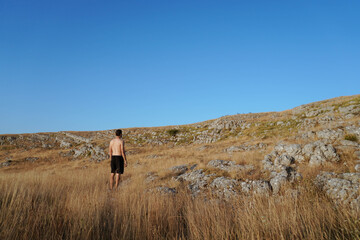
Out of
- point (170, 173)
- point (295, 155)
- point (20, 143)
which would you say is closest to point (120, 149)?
point (170, 173)

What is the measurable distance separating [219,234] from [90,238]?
200cm

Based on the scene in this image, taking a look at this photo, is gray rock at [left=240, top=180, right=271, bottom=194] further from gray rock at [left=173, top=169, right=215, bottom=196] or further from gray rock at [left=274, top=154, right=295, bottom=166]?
gray rock at [left=274, top=154, right=295, bottom=166]

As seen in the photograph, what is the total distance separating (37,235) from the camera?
291cm

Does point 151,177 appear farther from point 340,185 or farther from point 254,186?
point 340,185

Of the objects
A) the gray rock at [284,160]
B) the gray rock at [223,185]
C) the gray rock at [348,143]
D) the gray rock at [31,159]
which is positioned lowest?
the gray rock at [31,159]

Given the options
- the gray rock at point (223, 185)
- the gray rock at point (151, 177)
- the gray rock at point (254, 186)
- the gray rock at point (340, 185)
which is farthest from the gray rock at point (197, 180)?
the gray rock at point (340, 185)

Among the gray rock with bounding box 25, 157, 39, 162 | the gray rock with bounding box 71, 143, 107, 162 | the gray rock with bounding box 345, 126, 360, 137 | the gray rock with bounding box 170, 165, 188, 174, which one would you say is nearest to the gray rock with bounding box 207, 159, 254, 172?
the gray rock with bounding box 170, 165, 188, 174

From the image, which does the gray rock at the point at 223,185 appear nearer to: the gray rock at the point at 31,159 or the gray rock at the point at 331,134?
the gray rock at the point at 331,134

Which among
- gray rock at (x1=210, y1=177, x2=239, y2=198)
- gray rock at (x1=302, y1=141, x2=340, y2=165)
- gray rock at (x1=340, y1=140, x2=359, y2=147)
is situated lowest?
gray rock at (x1=210, y1=177, x2=239, y2=198)

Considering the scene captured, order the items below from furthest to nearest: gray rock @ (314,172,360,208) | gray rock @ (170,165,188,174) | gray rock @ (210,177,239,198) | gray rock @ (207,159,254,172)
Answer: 1. gray rock @ (170,165,188,174)
2. gray rock @ (207,159,254,172)
3. gray rock @ (210,177,239,198)
4. gray rock @ (314,172,360,208)

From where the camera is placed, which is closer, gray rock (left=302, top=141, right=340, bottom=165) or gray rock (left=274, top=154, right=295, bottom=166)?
gray rock (left=302, top=141, right=340, bottom=165)

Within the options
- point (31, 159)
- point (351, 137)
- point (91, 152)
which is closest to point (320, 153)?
point (351, 137)

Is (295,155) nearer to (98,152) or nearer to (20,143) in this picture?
(98,152)

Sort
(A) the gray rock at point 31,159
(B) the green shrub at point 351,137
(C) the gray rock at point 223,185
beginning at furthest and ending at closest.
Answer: (A) the gray rock at point 31,159 < (B) the green shrub at point 351,137 < (C) the gray rock at point 223,185
